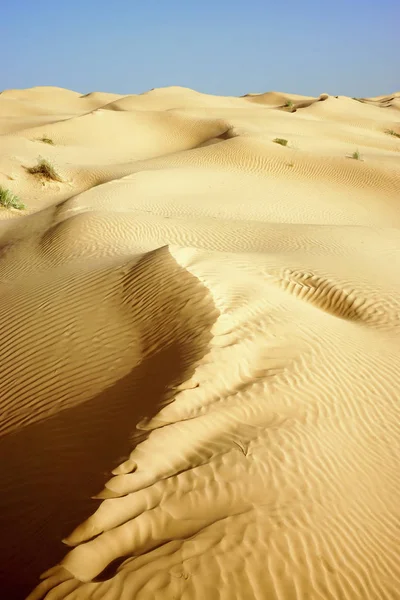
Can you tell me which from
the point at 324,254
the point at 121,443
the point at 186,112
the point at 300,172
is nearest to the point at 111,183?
the point at 300,172

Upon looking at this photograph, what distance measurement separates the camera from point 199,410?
179 inches

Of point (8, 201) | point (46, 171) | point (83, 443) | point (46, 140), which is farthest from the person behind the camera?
point (46, 140)

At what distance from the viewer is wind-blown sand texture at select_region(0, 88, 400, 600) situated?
3.21 metres

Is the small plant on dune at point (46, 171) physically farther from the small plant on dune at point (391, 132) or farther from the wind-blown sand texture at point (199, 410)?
the small plant on dune at point (391, 132)

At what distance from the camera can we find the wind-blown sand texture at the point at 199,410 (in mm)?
3215

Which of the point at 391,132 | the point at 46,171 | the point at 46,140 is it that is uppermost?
the point at 391,132

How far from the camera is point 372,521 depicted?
3.84 metres

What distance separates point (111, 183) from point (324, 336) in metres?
12.0

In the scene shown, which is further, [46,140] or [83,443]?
[46,140]

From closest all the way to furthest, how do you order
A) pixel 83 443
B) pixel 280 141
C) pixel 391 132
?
pixel 83 443, pixel 280 141, pixel 391 132

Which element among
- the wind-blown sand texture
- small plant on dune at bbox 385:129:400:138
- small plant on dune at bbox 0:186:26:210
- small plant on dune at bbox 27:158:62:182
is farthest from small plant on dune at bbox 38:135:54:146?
small plant on dune at bbox 385:129:400:138

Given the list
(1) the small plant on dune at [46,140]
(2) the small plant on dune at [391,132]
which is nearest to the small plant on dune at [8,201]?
(1) the small plant on dune at [46,140]

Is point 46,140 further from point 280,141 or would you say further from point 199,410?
point 199,410

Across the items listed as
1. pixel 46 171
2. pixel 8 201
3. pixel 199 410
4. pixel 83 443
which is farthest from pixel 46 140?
pixel 199 410
